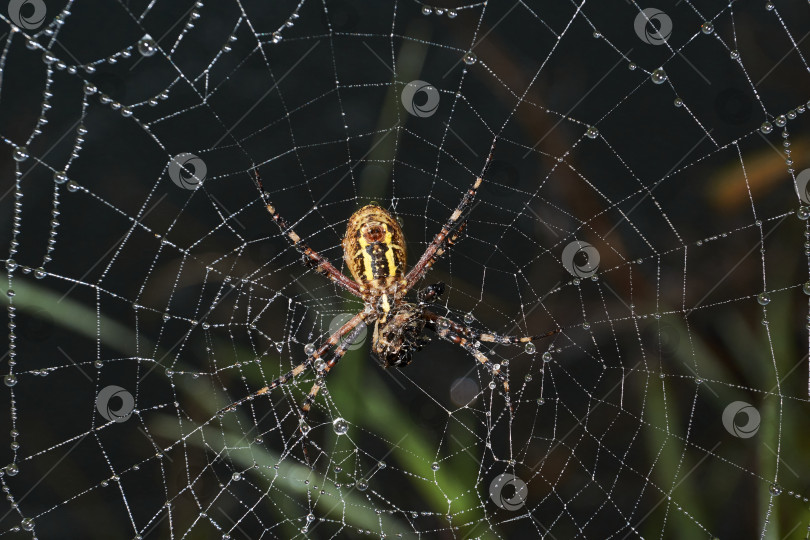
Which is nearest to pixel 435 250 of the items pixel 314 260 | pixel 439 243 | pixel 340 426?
pixel 439 243

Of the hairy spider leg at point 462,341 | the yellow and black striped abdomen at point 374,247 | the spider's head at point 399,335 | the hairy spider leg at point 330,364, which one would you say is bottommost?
the hairy spider leg at point 330,364

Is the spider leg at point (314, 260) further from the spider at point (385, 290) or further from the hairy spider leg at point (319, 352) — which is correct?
the hairy spider leg at point (319, 352)

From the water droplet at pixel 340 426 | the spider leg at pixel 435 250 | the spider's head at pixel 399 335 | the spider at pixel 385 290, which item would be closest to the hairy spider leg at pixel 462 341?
the spider at pixel 385 290

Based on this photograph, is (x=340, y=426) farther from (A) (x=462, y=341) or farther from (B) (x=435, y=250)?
(B) (x=435, y=250)

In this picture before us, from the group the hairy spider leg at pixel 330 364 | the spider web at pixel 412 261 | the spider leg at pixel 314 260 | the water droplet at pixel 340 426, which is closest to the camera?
the spider leg at pixel 314 260

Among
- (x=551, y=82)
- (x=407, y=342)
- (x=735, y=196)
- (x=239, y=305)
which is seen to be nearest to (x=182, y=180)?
(x=239, y=305)

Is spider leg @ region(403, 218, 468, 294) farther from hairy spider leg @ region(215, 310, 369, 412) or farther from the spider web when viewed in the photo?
the spider web
